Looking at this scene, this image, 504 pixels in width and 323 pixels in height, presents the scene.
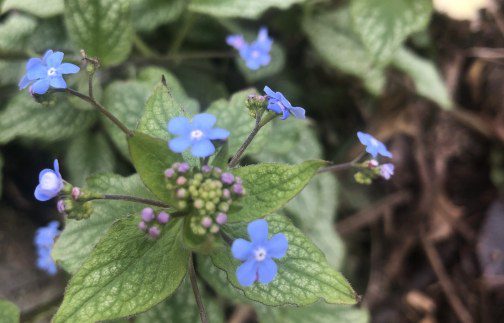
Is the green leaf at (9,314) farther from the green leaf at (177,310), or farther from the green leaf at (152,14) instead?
the green leaf at (152,14)

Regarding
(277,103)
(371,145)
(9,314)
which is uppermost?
(277,103)

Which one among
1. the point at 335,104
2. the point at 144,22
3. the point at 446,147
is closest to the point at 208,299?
the point at 144,22

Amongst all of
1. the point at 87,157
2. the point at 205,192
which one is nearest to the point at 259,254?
the point at 205,192

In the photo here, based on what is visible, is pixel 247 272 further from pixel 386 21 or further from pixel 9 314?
pixel 386 21

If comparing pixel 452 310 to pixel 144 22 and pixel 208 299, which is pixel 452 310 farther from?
pixel 144 22

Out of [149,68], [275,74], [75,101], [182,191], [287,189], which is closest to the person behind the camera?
[182,191]

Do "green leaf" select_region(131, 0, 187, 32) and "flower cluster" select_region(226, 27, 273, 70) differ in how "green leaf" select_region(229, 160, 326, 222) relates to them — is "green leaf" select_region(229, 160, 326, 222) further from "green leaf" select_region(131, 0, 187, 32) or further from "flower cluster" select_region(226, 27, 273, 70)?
"green leaf" select_region(131, 0, 187, 32)

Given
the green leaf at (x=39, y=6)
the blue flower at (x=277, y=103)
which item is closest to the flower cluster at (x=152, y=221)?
the blue flower at (x=277, y=103)
